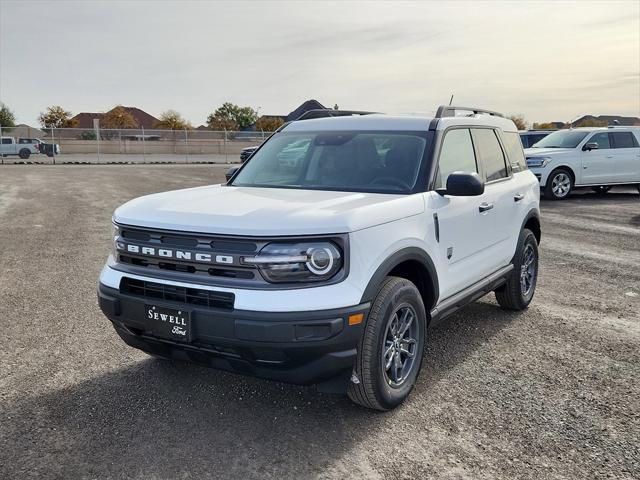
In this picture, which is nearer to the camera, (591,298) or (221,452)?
(221,452)

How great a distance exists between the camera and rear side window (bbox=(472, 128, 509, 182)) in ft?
16.7

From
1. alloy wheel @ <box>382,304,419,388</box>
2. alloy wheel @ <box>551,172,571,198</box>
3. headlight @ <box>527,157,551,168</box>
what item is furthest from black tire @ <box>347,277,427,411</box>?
alloy wheel @ <box>551,172,571,198</box>

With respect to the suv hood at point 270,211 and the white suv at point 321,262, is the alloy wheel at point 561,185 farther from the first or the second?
the suv hood at point 270,211

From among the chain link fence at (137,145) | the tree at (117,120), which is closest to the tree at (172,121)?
the tree at (117,120)

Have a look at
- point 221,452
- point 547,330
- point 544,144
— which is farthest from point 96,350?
point 544,144

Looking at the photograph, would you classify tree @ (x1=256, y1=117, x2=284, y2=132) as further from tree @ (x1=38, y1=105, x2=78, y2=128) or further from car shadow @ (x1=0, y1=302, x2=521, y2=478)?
car shadow @ (x1=0, y1=302, x2=521, y2=478)

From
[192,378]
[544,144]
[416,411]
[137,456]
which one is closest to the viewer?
[137,456]

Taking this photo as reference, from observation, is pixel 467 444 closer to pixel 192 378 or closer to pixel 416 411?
pixel 416 411

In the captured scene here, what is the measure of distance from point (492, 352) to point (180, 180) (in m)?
17.9

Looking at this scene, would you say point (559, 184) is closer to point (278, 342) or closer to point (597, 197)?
point (597, 197)

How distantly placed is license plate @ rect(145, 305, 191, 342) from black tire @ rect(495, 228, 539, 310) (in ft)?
11.3

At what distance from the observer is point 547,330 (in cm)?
532

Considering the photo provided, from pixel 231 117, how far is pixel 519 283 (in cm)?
8686

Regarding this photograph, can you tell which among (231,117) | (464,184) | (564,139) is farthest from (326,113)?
(231,117)
